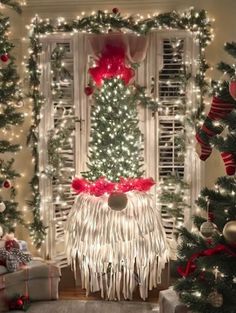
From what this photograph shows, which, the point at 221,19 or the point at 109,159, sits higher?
the point at 221,19

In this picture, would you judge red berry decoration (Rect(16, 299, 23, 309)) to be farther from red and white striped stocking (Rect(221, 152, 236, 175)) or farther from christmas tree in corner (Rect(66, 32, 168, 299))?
red and white striped stocking (Rect(221, 152, 236, 175))

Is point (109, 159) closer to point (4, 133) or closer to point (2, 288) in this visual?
point (4, 133)

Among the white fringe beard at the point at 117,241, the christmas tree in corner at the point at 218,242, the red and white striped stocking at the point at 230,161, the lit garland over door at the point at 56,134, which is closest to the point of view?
the christmas tree in corner at the point at 218,242

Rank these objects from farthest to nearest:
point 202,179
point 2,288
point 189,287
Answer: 1. point 202,179
2. point 2,288
3. point 189,287

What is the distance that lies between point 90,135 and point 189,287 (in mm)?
2187

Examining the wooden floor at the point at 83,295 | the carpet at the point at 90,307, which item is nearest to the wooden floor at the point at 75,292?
the wooden floor at the point at 83,295

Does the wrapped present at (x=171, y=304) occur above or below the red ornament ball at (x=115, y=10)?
below

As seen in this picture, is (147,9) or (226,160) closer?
(226,160)

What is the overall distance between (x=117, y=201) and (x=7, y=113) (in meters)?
1.29

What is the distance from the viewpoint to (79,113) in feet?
15.9

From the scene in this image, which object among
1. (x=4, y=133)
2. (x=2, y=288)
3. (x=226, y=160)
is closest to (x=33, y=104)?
(x=4, y=133)

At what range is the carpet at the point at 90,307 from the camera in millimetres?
4070

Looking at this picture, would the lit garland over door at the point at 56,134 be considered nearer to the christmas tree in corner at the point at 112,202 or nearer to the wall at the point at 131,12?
the wall at the point at 131,12

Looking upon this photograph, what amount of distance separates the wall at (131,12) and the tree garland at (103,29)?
91 mm
